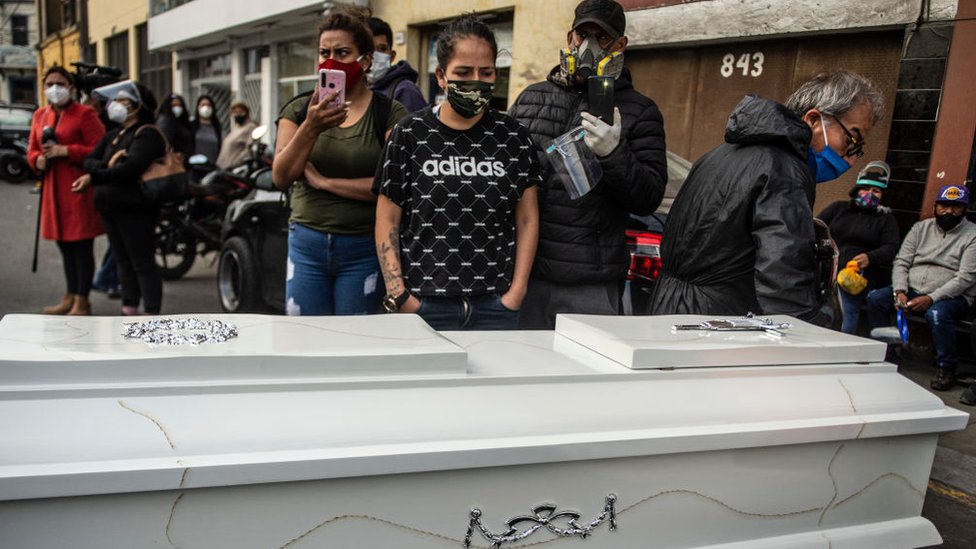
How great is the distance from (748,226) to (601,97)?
22.3 inches

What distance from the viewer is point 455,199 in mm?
2133

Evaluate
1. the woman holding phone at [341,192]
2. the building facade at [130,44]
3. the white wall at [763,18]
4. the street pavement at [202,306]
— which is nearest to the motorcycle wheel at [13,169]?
the building facade at [130,44]

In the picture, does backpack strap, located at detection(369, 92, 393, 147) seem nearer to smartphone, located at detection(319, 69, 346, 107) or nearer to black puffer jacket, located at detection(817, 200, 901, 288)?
smartphone, located at detection(319, 69, 346, 107)

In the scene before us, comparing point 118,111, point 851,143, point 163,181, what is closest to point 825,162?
point 851,143

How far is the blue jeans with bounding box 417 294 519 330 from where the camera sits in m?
2.19

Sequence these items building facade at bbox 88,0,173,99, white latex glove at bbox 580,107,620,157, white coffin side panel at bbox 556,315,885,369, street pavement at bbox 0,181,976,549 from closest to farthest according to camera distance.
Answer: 1. white coffin side panel at bbox 556,315,885,369
2. white latex glove at bbox 580,107,620,157
3. street pavement at bbox 0,181,976,549
4. building facade at bbox 88,0,173,99

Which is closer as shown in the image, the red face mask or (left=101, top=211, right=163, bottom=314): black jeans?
the red face mask

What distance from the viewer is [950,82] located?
5074 mm

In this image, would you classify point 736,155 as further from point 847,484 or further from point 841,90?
point 847,484

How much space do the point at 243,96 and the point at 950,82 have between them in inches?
597

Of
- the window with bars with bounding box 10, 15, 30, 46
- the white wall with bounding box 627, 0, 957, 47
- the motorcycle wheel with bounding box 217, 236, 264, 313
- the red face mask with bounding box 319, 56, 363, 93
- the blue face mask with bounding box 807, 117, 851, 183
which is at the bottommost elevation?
the motorcycle wheel with bounding box 217, 236, 264, 313

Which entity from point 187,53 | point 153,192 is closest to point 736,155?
point 153,192

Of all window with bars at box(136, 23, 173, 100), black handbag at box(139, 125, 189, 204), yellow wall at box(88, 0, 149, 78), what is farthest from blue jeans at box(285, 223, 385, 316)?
yellow wall at box(88, 0, 149, 78)

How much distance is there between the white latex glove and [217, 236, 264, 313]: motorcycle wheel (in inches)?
143
